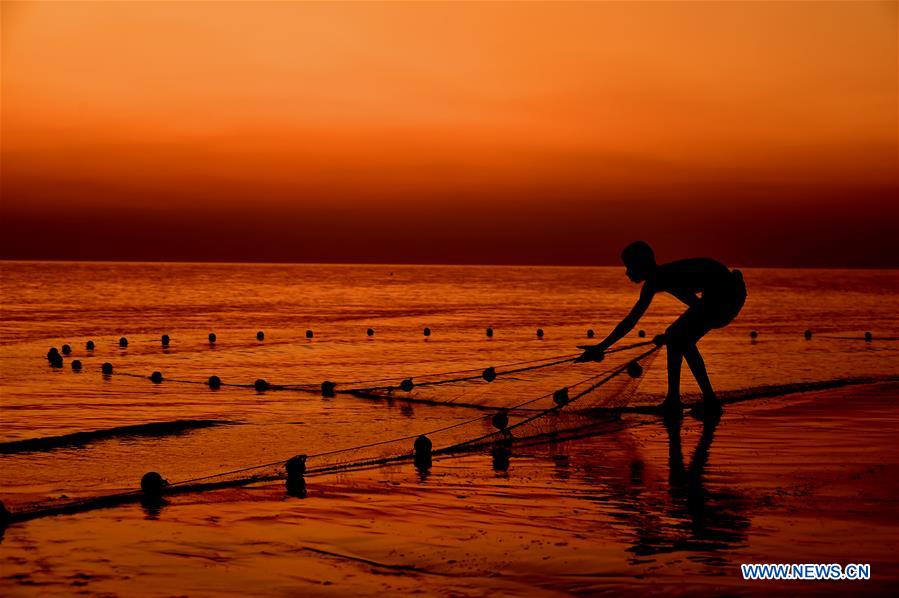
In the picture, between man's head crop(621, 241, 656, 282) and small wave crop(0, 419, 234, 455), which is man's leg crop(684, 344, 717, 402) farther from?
small wave crop(0, 419, 234, 455)

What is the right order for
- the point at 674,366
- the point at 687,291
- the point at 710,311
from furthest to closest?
the point at 674,366
the point at 687,291
the point at 710,311

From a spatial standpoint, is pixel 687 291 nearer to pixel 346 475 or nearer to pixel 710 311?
pixel 710 311

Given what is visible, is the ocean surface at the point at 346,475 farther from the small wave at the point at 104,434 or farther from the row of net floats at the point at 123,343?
the row of net floats at the point at 123,343

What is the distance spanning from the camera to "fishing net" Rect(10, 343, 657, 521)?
34.5 feet

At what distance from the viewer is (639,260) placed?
12.5 meters

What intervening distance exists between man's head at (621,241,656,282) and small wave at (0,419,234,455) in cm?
767

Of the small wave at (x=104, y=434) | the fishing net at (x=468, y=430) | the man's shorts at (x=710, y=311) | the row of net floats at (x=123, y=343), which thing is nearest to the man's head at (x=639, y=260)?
the man's shorts at (x=710, y=311)

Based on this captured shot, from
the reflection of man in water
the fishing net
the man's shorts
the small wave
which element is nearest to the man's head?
the reflection of man in water

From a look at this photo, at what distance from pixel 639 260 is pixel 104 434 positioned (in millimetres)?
8844

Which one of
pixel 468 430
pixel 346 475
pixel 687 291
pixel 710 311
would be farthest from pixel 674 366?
pixel 346 475

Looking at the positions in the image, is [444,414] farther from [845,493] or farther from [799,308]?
[799,308]

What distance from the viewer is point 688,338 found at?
13016 mm

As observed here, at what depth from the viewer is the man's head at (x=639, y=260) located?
1248 cm

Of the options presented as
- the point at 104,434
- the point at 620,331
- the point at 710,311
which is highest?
the point at 710,311
